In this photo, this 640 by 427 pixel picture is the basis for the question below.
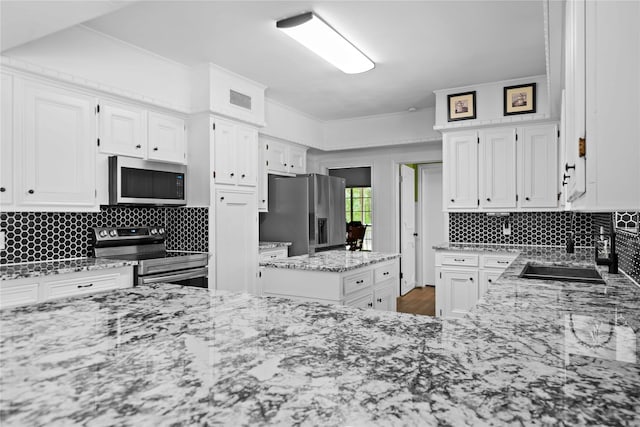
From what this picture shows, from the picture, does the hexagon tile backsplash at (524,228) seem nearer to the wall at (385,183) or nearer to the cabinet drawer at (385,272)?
the wall at (385,183)

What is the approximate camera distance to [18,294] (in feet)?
8.00

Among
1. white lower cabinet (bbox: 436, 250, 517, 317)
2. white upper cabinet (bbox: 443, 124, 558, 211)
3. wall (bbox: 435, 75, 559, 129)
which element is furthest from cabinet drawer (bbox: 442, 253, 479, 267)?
wall (bbox: 435, 75, 559, 129)

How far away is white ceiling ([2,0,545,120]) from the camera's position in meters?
2.75

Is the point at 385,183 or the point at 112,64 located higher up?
the point at 112,64

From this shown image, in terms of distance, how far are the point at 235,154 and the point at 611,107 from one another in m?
3.56

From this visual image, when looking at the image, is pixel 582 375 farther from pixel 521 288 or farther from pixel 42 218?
pixel 42 218

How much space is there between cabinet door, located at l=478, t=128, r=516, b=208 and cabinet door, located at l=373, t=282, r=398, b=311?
1588 millimetres

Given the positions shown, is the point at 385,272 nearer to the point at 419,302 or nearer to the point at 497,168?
the point at 497,168

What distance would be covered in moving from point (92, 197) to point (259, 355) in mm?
2825

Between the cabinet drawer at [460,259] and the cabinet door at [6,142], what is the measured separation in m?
3.72

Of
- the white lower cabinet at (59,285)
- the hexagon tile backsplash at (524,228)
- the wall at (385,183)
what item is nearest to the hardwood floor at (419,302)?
the wall at (385,183)

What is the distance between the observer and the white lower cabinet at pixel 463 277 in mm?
4027

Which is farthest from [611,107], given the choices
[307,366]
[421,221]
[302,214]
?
[421,221]

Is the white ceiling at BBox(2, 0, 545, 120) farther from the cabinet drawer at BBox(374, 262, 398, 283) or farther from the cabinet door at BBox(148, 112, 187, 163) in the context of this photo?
the cabinet drawer at BBox(374, 262, 398, 283)
